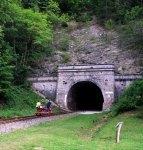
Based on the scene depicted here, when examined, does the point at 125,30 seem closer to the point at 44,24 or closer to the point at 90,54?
the point at 90,54

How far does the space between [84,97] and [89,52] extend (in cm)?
828

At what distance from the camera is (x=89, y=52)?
43.6m

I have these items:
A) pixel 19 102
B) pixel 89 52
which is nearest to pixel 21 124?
pixel 19 102

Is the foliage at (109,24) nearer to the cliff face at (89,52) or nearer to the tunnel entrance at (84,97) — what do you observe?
the cliff face at (89,52)

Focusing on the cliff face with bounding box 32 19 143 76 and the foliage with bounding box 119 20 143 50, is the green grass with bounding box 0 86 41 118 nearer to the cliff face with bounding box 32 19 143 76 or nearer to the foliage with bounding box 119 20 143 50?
the cliff face with bounding box 32 19 143 76

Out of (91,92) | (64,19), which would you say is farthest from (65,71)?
(64,19)

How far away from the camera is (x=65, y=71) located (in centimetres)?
3825

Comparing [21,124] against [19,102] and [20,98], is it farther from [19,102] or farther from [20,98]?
[20,98]

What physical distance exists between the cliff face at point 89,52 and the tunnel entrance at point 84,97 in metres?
3.25

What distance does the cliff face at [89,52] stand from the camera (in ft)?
132

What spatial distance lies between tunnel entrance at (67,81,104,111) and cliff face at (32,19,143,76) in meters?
3.25

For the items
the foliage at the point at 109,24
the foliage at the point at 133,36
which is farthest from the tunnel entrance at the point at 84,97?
the foliage at the point at 109,24

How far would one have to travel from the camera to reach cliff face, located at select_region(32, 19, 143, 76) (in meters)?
40.3

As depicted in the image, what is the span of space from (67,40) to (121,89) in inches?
507
